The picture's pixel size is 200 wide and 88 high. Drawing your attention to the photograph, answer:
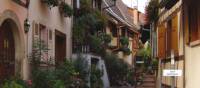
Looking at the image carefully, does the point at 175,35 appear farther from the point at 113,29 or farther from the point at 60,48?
the point at 113,29

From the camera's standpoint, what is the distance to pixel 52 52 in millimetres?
18219

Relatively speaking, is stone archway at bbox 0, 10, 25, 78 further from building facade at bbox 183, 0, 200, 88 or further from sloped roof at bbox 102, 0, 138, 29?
sloped roof at bbox 102, 0, 138, 29

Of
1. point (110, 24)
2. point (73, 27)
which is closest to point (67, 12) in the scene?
point (73, 27)

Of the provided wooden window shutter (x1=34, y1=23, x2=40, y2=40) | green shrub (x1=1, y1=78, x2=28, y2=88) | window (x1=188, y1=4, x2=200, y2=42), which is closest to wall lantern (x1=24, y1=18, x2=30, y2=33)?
wooden window shutter (x1=34, y1=23, x2=40, y2=40)

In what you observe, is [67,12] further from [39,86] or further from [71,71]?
[39,86]

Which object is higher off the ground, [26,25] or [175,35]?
[26,25]

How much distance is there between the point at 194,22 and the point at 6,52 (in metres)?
4.47

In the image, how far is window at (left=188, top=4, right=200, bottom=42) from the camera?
1230 centimetres

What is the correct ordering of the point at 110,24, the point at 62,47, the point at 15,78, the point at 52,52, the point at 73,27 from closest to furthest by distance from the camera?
the point at 15,78
the point at 52,52
the point at 62,47
the point at 73,27
the point at 110,24

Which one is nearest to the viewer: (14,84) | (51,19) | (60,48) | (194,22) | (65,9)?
(14,84)

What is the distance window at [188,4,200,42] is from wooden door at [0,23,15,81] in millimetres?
4317

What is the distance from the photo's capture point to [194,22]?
42.0ft

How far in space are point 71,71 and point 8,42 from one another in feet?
13.3

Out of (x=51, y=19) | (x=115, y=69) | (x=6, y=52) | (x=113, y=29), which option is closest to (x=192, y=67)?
(x=6, y=52)
